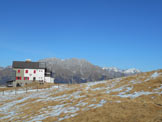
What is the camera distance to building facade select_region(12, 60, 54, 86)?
84.1 metres

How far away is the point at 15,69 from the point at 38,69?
36.5 ft

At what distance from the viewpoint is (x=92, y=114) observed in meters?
15.7

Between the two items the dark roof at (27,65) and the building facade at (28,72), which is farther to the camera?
the dark roof at (27,65)

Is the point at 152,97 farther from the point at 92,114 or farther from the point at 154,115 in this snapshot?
the point at 92,114

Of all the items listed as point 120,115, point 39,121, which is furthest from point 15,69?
point 120,115

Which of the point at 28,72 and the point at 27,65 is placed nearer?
the point at 28,72

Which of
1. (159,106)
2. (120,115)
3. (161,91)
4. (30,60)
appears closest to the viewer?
(120,115)

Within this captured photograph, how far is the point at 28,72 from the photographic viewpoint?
279 ft

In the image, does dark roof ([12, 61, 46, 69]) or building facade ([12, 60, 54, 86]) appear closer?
building facade ([12, 60, 54, 86])

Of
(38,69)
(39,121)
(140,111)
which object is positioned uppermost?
(38,69)

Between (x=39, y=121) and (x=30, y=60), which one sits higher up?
(x=30, y=60)

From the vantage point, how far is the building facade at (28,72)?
8412 cm

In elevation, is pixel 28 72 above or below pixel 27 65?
below

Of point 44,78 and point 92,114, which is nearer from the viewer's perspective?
point 92,114
